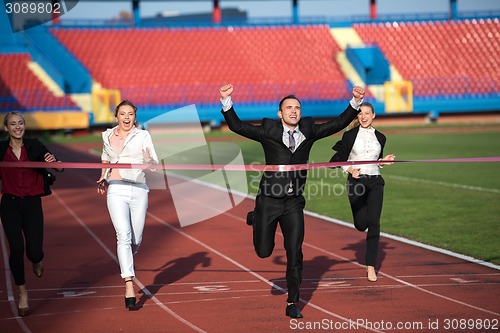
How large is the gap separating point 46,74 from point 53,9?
270 inches

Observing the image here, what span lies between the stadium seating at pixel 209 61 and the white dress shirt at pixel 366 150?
3666 centimetres

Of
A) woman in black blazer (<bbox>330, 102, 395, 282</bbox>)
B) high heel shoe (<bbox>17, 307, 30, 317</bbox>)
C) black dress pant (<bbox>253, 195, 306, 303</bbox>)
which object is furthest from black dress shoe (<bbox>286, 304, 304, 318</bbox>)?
high heel shoe (<bbox>17, 307, 30, 317</bbox>)

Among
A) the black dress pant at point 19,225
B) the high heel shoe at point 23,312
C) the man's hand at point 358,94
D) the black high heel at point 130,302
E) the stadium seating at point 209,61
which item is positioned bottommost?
the high heel shoe at point 23,312

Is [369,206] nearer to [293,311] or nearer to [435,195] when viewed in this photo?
[293,311]

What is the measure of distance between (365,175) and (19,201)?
13.0 feet

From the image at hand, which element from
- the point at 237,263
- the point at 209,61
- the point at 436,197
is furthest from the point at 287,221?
the point at 209,61

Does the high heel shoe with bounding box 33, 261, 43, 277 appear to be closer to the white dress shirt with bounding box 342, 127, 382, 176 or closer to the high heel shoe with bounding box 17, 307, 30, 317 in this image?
the high heel shoe with bounding box 17, 307, 30, 317

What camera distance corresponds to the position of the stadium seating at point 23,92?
43.1 m

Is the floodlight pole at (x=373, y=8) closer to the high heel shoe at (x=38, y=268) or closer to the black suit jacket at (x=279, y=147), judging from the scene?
the black suit jacket at (x=279, y=147)

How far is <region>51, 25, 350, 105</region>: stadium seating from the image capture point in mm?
48281

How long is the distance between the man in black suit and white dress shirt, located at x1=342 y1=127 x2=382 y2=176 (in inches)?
71.4

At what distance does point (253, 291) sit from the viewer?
31.8 ft

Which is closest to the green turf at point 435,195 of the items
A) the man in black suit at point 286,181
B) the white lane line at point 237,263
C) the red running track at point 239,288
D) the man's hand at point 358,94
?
the red running track at point 239,288

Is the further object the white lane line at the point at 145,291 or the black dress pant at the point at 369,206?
the black dress pant at the point at 369,206
